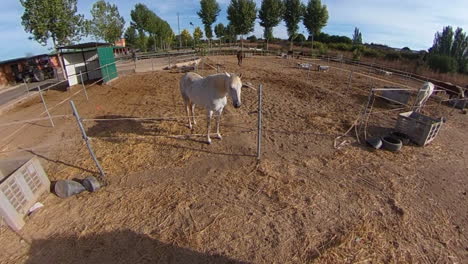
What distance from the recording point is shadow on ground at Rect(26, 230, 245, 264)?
7.93 ft

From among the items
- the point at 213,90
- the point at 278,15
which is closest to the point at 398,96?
the point at 213,90

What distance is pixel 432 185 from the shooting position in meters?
Answer: 3.72

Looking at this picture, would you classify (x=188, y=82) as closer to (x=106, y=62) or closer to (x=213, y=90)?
(x=213, y=90)

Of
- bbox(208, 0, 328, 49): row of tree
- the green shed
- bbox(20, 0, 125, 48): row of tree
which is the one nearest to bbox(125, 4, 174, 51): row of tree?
bbox(208, 0, 328, 49): row of tree

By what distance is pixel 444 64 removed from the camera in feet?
55.6

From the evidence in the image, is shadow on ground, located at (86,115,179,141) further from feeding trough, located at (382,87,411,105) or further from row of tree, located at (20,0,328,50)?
row of tree, located at (20,0,328,50)

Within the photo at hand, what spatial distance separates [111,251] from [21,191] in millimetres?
1767

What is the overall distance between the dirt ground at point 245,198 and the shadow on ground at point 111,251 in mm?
13

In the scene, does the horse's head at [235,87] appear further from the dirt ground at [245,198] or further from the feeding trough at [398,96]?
the feeding trough at [398,96]

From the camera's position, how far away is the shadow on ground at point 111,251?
2.42 meters

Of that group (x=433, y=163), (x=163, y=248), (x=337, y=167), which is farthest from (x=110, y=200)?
(x=433, y=163)

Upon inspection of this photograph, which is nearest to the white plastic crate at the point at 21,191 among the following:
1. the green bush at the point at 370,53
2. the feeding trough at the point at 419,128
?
the feeding trough at the point at 419,128

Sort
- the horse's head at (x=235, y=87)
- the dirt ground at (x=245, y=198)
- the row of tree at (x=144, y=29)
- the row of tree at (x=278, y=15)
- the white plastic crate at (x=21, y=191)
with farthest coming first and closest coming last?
the row of tree at (x=144, y=29)
the row of tree at (x=278, y=15)
the horse's head at (x=235, y=87)
the white plastic crate at (x=21, y=191)
the dirt ground at (x=245, y=198)

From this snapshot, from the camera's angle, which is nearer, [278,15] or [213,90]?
[213,90]
